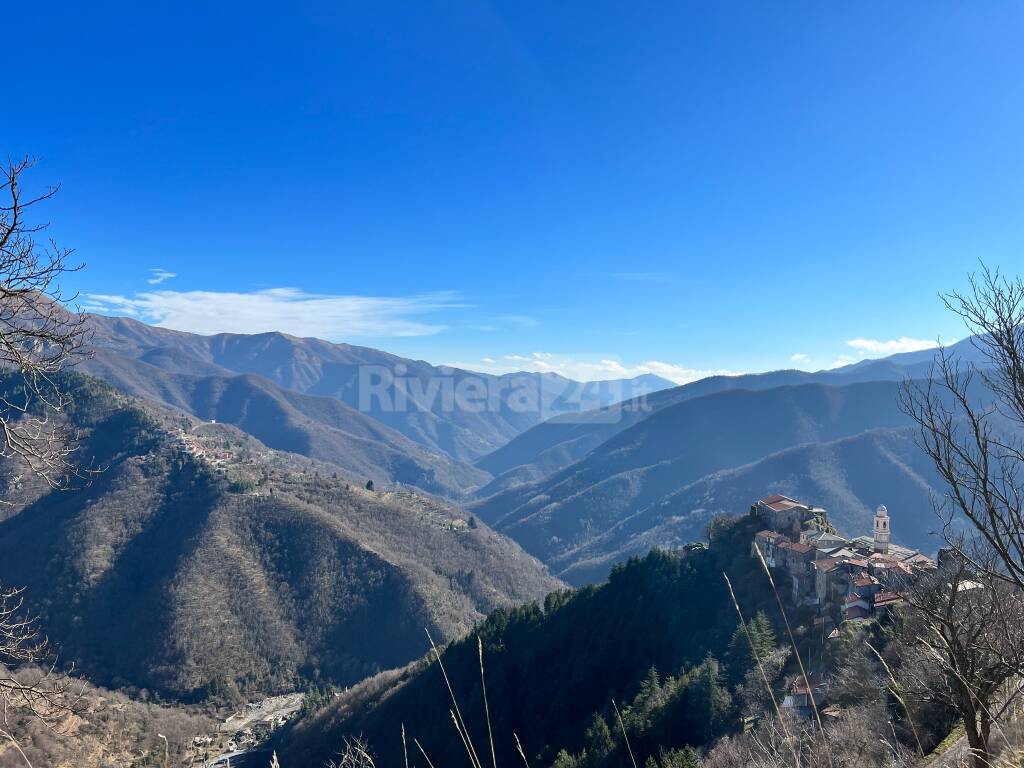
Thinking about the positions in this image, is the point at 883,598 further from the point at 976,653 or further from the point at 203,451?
the point at 203,451

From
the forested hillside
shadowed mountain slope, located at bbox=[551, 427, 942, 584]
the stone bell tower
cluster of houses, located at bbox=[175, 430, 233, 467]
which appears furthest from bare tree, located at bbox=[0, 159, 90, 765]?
shadowed mountain slope, located at bbox=[551, 427, 942, 584]

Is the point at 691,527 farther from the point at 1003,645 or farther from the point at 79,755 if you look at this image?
the point at 1003,645

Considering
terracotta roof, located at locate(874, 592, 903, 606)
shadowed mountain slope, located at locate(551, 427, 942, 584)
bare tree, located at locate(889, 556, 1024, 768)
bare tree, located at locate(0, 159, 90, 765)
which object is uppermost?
bare tree, located at locate(0, 159, 90, 765)

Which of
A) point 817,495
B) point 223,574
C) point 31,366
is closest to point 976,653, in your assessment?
point 31,366

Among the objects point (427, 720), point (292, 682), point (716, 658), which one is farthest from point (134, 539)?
point (716, 658)

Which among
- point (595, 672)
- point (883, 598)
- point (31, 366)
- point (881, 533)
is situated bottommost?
point (595, 672)

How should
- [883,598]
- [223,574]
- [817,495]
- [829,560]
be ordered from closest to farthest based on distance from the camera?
[883,598]
[829,560]
[223,574]
[817,495]

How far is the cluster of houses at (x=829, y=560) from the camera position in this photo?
28.2 m

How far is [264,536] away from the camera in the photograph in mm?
102125

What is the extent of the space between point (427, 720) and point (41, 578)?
259 feet

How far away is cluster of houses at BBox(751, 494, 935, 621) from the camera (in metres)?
28.2

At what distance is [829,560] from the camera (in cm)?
Result: 3184

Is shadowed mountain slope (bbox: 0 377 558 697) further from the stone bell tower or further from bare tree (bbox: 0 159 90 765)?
bare tree (bbox: 0 159 90 765)

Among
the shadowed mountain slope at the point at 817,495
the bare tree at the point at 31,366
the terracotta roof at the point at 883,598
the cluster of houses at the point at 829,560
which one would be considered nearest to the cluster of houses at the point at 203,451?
the shadowed mountain slope at the point at 817,495
